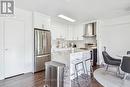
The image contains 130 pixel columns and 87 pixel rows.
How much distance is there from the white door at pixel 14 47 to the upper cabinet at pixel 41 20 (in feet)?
1.97

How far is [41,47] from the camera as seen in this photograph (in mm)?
4871

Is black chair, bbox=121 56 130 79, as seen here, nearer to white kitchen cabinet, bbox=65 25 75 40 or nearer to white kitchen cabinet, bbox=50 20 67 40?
white kitchen cabinet, bbox=50 20 67 40

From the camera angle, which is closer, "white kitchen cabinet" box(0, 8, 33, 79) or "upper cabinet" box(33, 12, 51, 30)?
"white kitchen cabinet" box(0, 8, 33, 79)

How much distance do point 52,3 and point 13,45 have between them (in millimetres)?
2077

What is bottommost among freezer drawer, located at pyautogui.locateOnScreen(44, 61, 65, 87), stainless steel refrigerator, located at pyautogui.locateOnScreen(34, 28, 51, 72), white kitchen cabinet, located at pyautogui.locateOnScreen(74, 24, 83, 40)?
freezer drawer, located at pyautogui.locateOnScreen(44, 61, 65, 87)

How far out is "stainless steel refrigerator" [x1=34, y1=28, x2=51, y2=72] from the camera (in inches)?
184

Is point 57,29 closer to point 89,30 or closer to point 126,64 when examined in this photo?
point 89,30

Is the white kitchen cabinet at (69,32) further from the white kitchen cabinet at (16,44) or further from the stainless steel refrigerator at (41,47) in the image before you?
the white kitchen cabinet at (16,44)

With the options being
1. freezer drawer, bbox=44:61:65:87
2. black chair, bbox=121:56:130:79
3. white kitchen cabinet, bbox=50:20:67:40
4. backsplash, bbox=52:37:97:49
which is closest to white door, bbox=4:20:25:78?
freezer drawer, bbox=44:61:65:87

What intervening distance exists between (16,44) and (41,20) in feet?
5.12

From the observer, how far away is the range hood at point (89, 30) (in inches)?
253

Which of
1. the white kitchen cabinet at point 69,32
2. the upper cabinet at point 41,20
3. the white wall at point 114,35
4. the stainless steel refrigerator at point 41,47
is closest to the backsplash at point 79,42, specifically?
the white kitchen cabinet at point 69,32

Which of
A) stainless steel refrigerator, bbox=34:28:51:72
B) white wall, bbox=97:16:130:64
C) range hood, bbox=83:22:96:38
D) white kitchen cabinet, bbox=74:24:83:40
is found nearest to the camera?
stainless steel refrigerator, bbox=34:28:51:72

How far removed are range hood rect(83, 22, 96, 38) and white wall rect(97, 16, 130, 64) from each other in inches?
16.0
